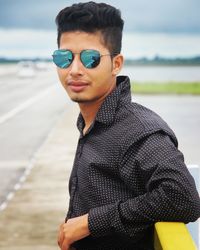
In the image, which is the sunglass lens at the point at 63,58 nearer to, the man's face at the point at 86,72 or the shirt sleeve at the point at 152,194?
the man's face at the point at 86,72

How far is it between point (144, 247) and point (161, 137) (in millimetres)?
265

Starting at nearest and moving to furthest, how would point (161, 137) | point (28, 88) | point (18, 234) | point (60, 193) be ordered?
point (161, 137), point (18, 234), point (60, 193), point (28, 88)

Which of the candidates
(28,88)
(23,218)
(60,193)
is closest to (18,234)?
(23,218)

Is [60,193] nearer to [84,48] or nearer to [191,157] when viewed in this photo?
[191,157]

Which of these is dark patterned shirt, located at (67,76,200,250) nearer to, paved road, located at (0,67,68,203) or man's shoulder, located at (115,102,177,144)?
man's shoulder, located at (115,102,177,144)

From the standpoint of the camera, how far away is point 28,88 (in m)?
24.5

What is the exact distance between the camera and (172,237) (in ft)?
3.27

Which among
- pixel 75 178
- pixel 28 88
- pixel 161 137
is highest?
pixel 161 137

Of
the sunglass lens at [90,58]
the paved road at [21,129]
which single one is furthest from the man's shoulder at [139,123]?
the paved road at [21,129]

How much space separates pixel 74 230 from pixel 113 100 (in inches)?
11.5

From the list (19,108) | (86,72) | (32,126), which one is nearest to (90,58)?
(86,72)

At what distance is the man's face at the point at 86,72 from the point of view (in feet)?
4.05

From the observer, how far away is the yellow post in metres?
0.96

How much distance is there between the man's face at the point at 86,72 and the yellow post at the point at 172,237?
0.34 m
